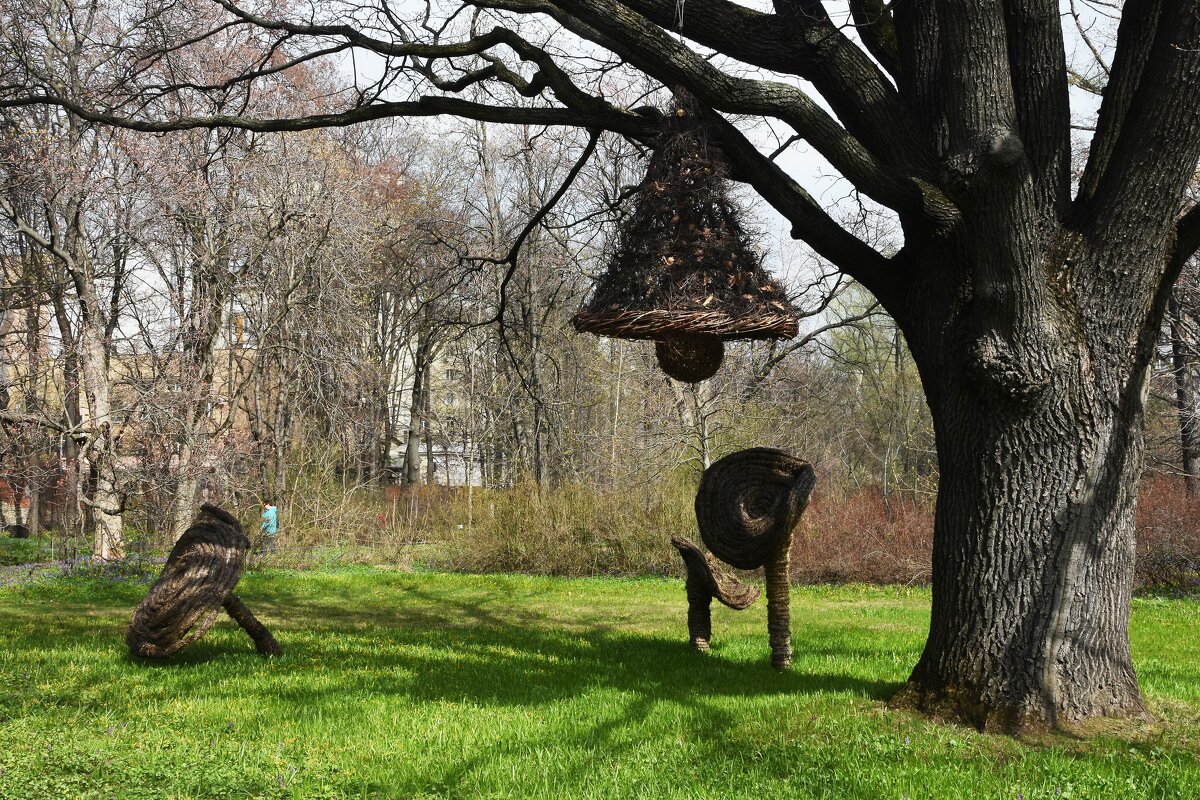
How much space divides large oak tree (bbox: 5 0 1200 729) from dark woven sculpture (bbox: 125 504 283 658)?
4.51 meters

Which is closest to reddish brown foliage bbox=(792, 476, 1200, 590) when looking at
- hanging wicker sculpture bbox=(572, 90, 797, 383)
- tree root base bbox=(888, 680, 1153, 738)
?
tree root base bbox=(888, 680, 1153, 738)

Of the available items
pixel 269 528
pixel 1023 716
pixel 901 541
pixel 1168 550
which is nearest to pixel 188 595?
pixel 1023 716

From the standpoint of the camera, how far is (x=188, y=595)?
6.57 metres

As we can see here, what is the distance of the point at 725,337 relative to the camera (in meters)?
5.49

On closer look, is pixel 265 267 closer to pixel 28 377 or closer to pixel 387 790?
pixel 28 377

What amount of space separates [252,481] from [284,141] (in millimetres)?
6291

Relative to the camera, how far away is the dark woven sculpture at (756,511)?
6219mm

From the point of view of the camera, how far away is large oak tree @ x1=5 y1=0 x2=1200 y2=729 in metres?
4.75

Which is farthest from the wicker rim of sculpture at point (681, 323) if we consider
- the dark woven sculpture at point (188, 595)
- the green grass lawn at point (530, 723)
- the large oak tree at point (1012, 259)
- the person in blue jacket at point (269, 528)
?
the person in blue jacket at point (269, 528)

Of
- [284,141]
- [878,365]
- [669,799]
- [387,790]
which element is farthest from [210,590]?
[878,365]

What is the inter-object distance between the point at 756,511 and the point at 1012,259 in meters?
2.42

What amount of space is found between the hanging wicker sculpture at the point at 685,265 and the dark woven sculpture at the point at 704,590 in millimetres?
2373

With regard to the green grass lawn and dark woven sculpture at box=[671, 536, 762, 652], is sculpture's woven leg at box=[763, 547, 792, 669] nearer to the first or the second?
the green grass lawn

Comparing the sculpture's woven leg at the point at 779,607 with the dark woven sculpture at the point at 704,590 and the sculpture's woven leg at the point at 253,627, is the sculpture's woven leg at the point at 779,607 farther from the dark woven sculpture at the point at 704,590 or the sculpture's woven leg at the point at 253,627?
the sculpture's woven leg at the point at 253,627
